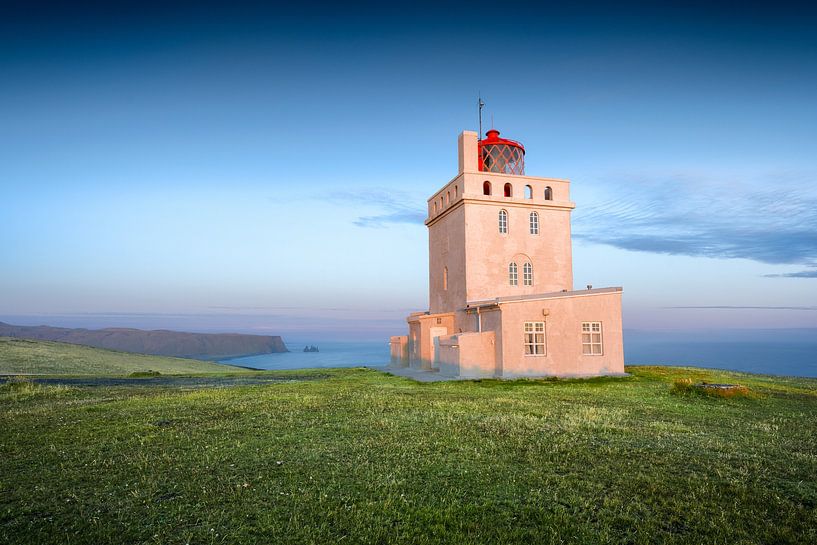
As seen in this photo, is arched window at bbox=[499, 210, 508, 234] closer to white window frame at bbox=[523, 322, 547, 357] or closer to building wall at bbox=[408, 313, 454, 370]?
building wall at bbox=[408, 313, 454, 370]

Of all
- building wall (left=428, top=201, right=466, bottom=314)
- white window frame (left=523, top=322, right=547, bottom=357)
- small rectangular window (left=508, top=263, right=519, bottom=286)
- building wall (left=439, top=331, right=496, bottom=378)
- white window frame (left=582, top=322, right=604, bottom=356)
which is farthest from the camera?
small rectangular window (left=508, top=263, right=519, bottom=286)

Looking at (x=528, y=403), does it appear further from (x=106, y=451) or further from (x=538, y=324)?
(x=106, y=451)

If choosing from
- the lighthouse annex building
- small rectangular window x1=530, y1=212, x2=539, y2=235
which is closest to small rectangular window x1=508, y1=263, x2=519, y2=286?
the lighthouse annex building

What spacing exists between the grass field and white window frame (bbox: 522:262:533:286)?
18149 millimetres

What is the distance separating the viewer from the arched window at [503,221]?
108 ft

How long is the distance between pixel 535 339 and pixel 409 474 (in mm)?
18489

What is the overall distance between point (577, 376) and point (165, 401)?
18.8 metres

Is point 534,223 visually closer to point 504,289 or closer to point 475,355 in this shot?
point 504,289

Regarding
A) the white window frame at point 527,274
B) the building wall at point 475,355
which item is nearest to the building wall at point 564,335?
the building wall at point 475,355

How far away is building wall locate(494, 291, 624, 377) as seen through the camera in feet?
82.8

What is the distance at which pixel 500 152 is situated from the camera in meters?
35.6

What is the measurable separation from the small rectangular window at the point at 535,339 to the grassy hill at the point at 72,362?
95.0ft

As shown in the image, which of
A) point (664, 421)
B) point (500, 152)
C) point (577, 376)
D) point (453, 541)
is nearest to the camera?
point (453, 541)

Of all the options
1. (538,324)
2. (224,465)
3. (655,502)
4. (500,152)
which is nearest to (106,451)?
(224,465)
